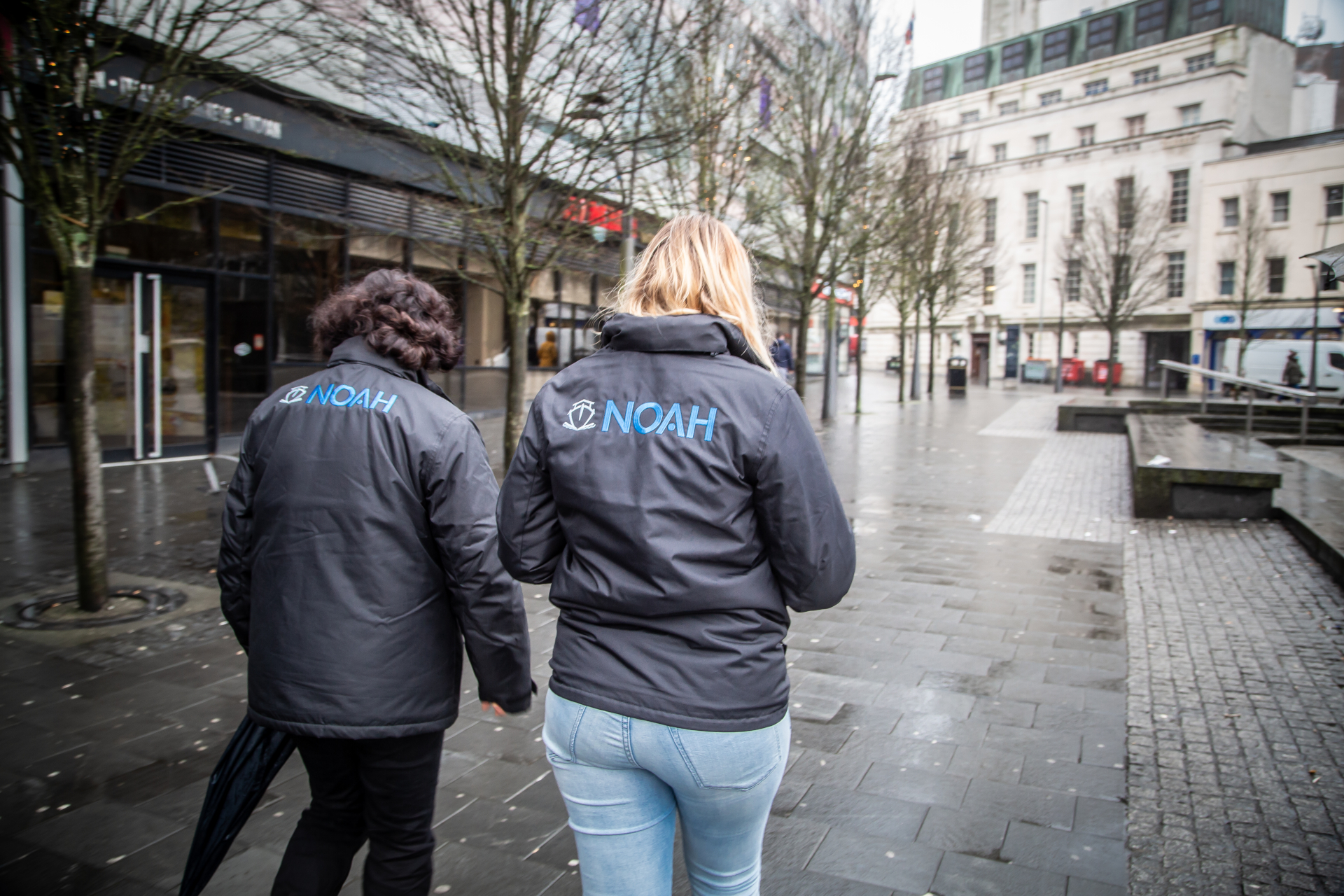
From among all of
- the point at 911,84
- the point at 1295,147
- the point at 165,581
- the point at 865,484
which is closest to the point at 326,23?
the point at 165,581

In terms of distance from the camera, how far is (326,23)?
23.6ft

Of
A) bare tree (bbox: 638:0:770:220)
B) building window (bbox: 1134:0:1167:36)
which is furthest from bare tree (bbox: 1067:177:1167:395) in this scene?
bare tree (bbox: 638:0:770:220)

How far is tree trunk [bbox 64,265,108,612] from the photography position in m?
5.44

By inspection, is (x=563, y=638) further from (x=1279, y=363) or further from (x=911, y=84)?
(x=1279, y=363)

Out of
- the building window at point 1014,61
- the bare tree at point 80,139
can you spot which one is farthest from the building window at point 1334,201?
the bare tree at point 80,139

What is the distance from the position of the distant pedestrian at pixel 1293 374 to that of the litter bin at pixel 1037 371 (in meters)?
20.9

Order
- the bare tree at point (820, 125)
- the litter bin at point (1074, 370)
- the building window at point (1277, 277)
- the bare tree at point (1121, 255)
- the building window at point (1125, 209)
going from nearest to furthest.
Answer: the bare tree at point (820, 125) < the bare tree at point (1121, 255) < the building window at point (1125, 209) < the building window at point (1277, 277) < the litter bin at point (1074, 370)

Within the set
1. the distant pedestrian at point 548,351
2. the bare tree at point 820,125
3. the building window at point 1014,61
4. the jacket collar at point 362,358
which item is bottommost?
the jacket collar at point 362,358

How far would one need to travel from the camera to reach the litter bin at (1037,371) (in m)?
52.2

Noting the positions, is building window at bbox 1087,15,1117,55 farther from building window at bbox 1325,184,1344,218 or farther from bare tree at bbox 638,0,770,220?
bare tree at bbox 638,0,770,220

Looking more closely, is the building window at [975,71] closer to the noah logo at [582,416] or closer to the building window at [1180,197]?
the building window at [1180,197]

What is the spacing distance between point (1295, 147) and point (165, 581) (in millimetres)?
53435

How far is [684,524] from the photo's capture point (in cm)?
165

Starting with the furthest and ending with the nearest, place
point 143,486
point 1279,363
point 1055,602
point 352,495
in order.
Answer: point 1279,363
point 143,486
point 1055,602
point 352,495
